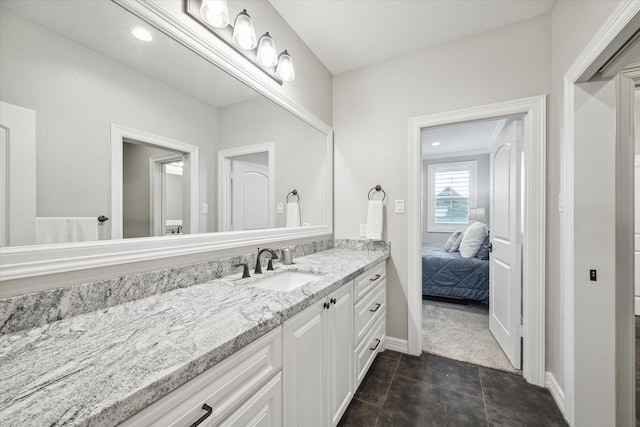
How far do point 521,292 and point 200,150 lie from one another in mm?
2403

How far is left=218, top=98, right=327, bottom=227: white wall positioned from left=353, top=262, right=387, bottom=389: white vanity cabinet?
2.36 feet

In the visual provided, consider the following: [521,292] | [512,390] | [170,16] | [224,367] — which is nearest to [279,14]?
[170,16]

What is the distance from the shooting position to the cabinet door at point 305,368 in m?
0.97

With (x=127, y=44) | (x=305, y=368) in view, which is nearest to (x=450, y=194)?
(x=305, y=368)

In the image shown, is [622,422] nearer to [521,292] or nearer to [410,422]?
[521,292]

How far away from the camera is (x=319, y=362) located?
118 cm

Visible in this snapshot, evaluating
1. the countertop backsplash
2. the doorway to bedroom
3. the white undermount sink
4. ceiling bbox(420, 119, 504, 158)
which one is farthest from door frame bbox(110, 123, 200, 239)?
ceiling bbox(420, 119, 504, 158)

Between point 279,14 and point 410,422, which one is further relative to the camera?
point 279,14

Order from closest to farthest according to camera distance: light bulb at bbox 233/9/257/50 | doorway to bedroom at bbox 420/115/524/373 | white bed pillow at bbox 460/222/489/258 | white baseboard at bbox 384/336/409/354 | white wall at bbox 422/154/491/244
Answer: light bulb at bbox 233/9/257/50
doorway to bedroom at bbox 420/115/524/373
white baseboard at bbox 384/336/409/354
white bed pillow at bbox 460/222/489/258
white wall at bbox 422/154/491/244

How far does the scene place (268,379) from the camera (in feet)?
2.85

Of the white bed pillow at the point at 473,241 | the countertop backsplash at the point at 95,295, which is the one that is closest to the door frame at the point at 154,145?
the countertop backsplash at the point at 95,295

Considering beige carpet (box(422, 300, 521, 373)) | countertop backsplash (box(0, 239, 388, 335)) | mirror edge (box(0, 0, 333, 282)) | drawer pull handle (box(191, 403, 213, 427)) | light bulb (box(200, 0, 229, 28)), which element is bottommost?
beige carpet (box(422, 300, 521, 373))

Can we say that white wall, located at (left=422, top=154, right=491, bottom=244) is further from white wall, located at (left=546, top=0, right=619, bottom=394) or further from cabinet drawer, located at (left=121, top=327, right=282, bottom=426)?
cabinet drawer, located at (left=121, top=327, right=282, bottom=426)

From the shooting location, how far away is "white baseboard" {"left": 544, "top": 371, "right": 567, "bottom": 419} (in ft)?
5.14
